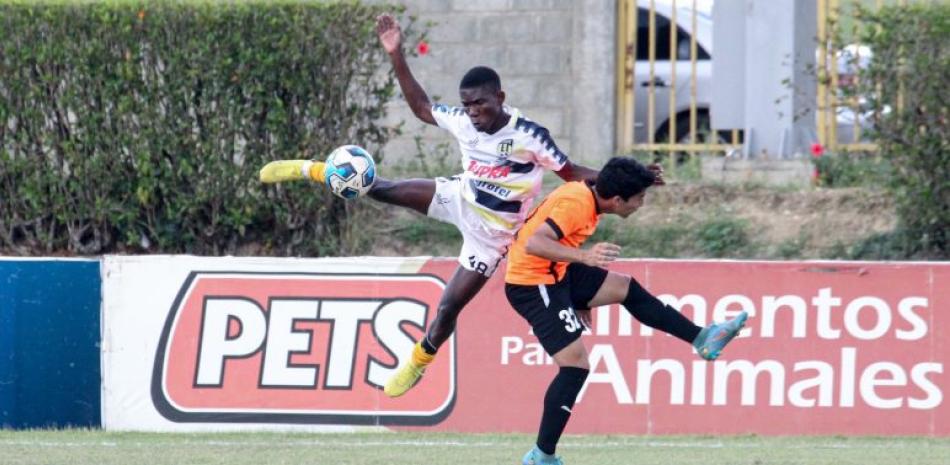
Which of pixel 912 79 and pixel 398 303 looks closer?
pixel 398 303

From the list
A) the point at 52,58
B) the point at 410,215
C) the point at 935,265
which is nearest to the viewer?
the point at 935,265

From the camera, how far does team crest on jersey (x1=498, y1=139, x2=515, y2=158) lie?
31.1 ft

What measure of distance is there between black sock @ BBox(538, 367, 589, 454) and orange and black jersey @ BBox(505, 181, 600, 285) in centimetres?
52

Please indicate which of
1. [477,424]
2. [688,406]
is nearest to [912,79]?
[688,406]

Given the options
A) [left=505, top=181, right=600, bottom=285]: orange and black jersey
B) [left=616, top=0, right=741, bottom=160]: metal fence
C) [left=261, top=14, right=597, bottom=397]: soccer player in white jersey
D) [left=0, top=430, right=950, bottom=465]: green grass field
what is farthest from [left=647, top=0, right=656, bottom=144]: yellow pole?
[left=505, top=181, right=600, bottom=285]: orange and black jersey

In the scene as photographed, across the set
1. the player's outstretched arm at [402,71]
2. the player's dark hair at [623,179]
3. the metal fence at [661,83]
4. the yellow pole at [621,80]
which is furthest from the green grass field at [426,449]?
the yellow pole at [621,80]

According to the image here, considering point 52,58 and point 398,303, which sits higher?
point 52,58

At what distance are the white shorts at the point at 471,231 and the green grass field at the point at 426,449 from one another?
1140mm

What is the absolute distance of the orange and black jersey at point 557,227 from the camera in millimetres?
8758

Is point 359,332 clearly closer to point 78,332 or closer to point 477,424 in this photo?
point 477,424

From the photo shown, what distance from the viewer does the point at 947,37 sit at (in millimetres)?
12984

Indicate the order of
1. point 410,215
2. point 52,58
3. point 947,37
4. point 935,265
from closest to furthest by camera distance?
point 935,265 < point 947,37 < point 52,58 < point 410,215

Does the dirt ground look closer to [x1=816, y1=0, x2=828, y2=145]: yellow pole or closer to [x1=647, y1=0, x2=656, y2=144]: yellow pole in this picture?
[x1=816, y1=0, x2=828, y2=145]: yellow pole

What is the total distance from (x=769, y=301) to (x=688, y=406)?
0.90 metres
